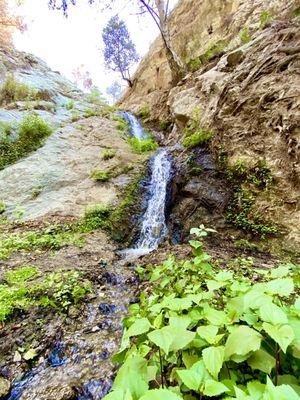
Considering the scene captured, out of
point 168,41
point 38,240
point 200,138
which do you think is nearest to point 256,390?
point 38,240

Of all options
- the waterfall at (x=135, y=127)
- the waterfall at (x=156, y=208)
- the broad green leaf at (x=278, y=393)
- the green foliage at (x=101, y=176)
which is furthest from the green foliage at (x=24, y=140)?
the broad green leaf at (x=278, y=393)

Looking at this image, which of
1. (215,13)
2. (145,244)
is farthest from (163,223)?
(215,13)

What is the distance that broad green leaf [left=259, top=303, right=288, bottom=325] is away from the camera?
1002 millimetres

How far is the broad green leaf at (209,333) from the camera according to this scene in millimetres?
1142

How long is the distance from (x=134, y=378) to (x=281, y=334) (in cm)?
58

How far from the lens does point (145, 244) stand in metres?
6.52

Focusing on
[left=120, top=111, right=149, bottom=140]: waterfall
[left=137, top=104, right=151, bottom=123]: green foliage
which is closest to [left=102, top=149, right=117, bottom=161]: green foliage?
[left=120, top=111, right=149, bottom=140]: waterfall

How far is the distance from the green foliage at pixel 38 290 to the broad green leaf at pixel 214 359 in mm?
2761

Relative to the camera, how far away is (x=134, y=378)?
1.02m

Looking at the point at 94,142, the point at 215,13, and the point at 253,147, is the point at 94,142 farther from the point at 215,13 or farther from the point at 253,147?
the point at 215,13

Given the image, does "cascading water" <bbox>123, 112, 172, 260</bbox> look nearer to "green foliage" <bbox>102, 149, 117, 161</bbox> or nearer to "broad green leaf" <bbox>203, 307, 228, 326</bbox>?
"green foliage" <bbox>102, 149, 117, 161</bbox>

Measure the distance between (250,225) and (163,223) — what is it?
231 cm

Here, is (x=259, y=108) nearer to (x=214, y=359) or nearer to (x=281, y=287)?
(x=281, y=287)

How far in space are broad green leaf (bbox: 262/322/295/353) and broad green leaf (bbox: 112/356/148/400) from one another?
0.50 metres
